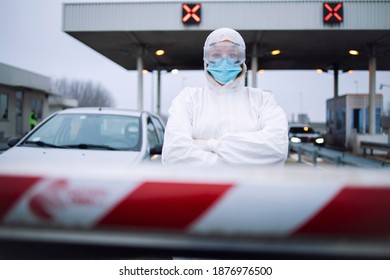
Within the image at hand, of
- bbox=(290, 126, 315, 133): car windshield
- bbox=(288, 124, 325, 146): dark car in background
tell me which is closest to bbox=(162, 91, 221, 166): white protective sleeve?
bbox=(288, 124, 325, 146): dark car in background

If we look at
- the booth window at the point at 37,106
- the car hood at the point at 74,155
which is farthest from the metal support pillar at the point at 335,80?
the car hood at the point at 74,155

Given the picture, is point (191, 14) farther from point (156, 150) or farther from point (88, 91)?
point (88, 91)

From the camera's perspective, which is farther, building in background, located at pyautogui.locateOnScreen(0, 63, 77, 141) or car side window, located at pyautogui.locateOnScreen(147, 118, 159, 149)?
building in background, located at pyautogui.locateOnScreen(0, 63, 77, 141)

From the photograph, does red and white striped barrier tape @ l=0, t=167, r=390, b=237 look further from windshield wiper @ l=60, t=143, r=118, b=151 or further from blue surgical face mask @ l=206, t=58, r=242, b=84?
windshield wiper @ l=60, t=143, r=118, b=151

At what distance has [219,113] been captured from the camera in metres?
1.88

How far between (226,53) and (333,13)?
13.9m

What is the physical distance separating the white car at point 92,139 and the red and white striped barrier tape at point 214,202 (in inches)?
123

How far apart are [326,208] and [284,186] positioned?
110 millimetres

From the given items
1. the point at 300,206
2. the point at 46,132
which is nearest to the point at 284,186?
the point at 300,206

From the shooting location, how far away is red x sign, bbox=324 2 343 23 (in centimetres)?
1399

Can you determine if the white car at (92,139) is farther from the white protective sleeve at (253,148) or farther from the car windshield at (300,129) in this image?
the car windshield at (300,129)

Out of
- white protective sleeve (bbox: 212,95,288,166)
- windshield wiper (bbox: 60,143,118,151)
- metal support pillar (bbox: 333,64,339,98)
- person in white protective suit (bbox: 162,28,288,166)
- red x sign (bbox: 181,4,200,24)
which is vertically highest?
red x sign (bbox: 181,4,200,24)

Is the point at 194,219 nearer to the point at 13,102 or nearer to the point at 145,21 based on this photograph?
the point at 145,21

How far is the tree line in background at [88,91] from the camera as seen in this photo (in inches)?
1045
